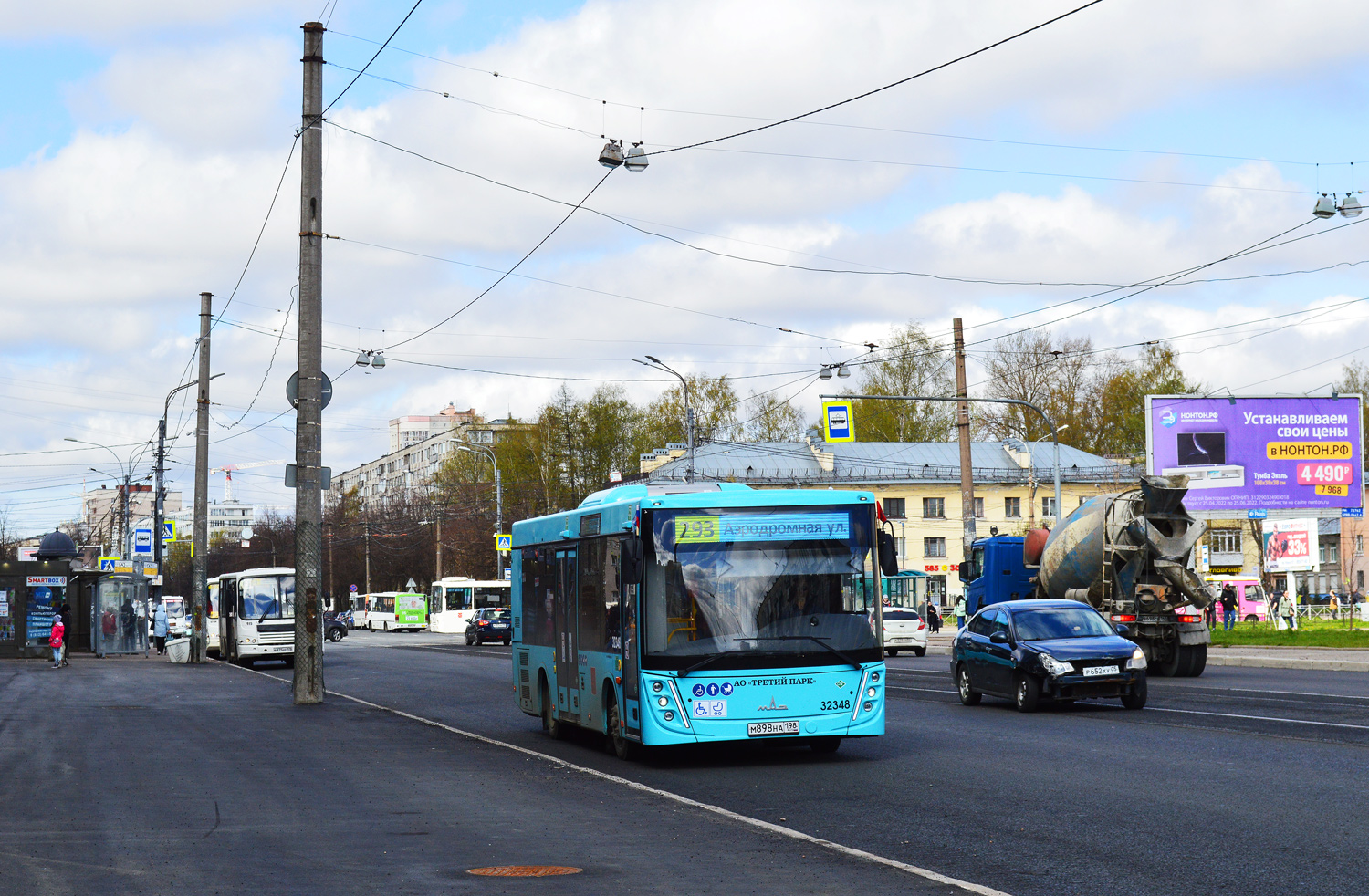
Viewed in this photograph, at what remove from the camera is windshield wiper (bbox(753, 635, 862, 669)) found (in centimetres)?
Result: 1427

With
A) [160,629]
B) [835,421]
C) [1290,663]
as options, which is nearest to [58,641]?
[160,629]

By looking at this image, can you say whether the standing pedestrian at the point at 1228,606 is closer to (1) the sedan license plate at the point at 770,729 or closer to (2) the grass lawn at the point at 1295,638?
(2) the grass lawn at the point at 1295,638

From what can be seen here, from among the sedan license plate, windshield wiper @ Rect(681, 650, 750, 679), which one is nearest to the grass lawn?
the sedan license plate

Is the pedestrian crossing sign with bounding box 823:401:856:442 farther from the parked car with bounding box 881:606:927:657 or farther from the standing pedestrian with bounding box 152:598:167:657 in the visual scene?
the standing pedestrian with bounding box 152:598:167:657

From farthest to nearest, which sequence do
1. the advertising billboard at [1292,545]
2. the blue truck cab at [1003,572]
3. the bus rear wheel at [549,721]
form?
the advertising billboard at [1292,545] < the blue truck cab at [1003,572] < the bus rear wheel at [549,721]

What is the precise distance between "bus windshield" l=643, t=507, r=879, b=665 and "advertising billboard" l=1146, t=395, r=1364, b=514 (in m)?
29.4

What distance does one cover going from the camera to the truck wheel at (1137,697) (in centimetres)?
1992

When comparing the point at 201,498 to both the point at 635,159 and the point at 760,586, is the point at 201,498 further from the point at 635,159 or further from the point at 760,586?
the point at 760,586

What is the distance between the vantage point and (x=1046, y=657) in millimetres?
19922

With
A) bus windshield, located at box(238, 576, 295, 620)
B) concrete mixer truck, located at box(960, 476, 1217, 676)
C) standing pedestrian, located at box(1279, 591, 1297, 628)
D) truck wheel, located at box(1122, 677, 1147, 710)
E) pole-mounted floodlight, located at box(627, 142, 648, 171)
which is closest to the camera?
truck wheel, located at box(1122, 677, 1147, 710)

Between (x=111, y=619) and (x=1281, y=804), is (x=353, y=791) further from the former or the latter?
(x=111, y=619)

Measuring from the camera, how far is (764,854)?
29.9 ft

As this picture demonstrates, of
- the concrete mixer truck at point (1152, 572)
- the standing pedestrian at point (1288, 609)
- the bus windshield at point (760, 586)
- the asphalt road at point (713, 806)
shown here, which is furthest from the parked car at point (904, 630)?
the bus windshield at point (760, 586)

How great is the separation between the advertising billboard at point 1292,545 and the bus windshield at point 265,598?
27258 mm
